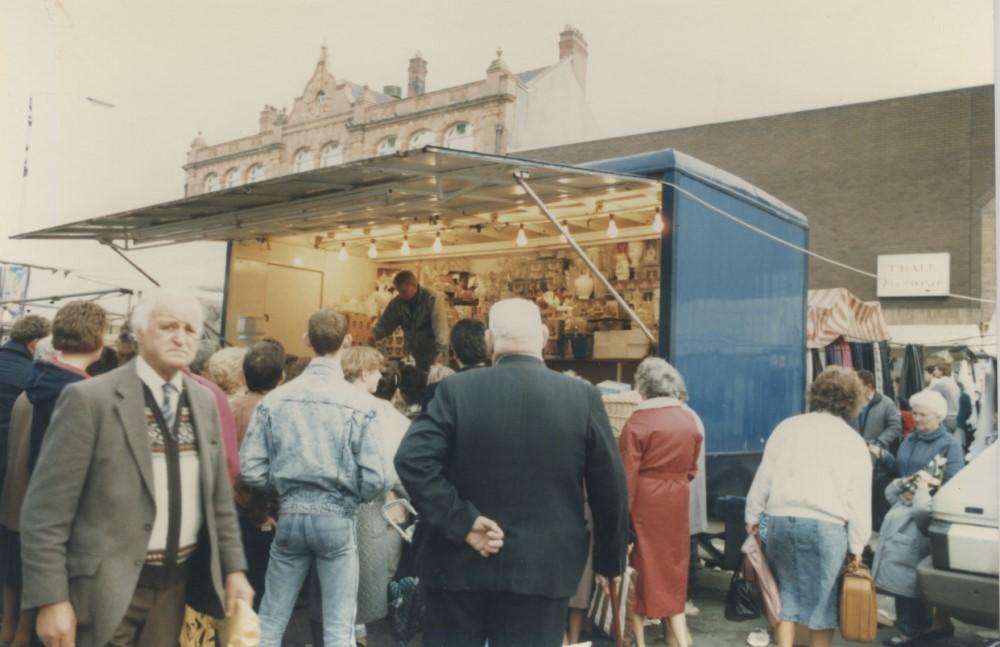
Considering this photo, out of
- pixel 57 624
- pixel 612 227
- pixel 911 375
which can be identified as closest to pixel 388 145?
pixel 612 227

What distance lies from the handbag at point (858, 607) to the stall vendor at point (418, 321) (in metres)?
4.43

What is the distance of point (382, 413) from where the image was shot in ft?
13.0

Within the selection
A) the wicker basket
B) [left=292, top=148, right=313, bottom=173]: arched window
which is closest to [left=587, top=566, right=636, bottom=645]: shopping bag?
the wicker basket

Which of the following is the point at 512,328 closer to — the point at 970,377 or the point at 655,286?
the point at 655,286

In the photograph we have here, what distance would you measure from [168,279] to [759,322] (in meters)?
6.56

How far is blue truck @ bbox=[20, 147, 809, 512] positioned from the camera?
17.1 feet

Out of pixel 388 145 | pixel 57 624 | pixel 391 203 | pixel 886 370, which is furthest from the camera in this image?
pixel 886 370

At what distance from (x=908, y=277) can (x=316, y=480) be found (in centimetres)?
1311

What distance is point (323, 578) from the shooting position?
129 inches

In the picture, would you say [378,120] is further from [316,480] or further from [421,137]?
[316,480]

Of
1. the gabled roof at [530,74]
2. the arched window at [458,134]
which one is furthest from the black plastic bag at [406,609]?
the arched window at [458,134]

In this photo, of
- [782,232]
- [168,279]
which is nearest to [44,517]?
[782,232]

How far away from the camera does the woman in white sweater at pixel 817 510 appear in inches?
150

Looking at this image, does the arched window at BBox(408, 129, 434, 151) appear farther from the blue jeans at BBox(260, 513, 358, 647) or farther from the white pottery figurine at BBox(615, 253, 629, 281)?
the blue jeans at BBox(260, 513, 358, 647)
